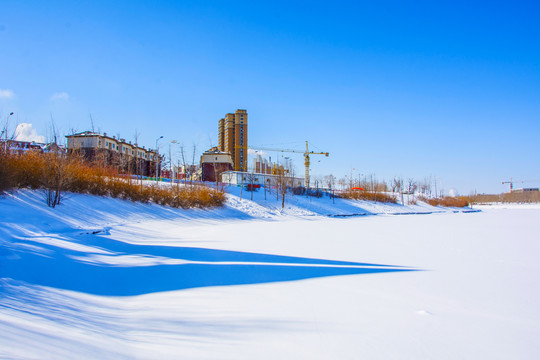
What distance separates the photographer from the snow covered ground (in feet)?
6.71

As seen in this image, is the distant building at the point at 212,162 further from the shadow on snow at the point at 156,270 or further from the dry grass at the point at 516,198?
the dry grass at the point at 516,198

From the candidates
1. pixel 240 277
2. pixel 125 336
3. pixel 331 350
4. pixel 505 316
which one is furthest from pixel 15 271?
pixel 505 316

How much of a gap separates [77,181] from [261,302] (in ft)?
44.9

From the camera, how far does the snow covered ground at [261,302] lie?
80.5 inches

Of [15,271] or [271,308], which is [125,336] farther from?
[15,271]

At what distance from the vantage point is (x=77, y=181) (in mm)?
13281

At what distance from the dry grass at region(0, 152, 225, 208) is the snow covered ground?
16.1 feet

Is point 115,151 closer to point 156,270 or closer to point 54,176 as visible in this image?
point 54,176

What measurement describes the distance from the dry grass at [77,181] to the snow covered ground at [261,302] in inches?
193

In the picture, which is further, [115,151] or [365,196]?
[115,151]

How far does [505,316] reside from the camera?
8.88 feet

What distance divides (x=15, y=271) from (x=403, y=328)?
4697mm

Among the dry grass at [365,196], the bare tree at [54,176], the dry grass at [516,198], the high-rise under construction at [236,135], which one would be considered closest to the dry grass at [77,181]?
the bare tree at [54,176]

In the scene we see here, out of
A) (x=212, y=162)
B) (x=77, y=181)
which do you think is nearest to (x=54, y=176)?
(x=77, y=181)
